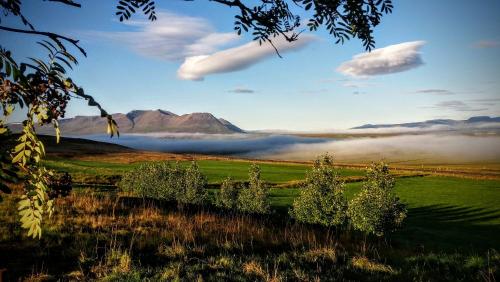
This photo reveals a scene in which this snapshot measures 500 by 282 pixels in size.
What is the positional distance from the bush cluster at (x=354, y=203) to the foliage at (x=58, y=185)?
22874mm

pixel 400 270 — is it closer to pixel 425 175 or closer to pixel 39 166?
pixel 39 166

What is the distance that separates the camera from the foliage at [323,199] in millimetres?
27109

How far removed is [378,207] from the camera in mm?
25969

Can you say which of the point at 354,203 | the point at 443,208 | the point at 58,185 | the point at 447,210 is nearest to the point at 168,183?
the point at 354,203

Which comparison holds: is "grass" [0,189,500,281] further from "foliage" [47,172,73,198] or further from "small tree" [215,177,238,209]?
"small tree" [215,177,238,209]

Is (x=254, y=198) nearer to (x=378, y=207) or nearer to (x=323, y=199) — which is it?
(x=323, y=199)

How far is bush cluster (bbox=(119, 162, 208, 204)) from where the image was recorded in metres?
38.3

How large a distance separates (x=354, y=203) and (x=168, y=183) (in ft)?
69.1

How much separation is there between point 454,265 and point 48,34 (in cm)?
998

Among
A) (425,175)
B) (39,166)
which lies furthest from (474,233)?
(425,175)

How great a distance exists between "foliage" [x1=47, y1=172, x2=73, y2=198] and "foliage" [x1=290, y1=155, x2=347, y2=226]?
24.3 m

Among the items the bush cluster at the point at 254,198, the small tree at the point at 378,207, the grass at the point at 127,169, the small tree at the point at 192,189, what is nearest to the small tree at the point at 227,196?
the bush cluster at the point at 254,198

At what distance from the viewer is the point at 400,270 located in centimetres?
809

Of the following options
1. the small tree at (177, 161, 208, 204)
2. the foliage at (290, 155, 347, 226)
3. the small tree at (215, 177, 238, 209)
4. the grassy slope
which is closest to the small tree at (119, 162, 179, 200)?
the small tree at (177, 161, 208, 204)
